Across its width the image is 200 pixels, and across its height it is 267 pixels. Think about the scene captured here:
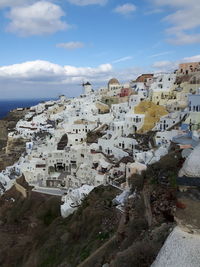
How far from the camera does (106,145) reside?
32000mm

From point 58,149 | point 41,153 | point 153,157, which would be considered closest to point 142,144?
point 153,157

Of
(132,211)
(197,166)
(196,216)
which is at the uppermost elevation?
(197,166)

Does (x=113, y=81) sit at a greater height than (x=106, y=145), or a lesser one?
greater

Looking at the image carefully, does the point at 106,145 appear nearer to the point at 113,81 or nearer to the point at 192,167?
the point at 192,167

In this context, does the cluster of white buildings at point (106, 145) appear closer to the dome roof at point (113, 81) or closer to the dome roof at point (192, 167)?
the dome roof at point (192, 167)

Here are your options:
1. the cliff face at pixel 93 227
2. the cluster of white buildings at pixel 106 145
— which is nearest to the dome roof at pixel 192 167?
the cliff face at pixel 93 227

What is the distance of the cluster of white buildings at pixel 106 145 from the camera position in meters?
26.0

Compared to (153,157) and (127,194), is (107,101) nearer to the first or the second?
(153,157)

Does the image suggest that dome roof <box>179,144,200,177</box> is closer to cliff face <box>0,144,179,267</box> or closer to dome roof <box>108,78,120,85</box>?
cliff face <box>0,144,179,267</box>

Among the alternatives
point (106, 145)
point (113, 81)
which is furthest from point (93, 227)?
point (113, 81)

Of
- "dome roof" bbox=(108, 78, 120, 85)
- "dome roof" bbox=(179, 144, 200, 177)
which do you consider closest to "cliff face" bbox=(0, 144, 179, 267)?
"dome roof" bbox=(179, 144, 200, 177)

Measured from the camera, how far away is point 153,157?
76.6 ft

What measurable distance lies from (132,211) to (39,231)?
12770 millimetres

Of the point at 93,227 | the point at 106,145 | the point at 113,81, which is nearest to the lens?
the point at 93,227
